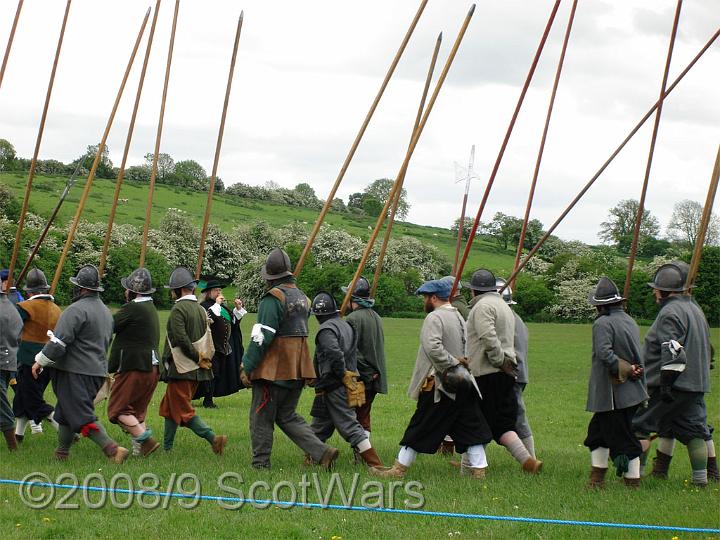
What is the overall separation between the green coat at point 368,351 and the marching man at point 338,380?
716 millimetres

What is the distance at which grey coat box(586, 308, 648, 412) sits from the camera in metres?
10.2

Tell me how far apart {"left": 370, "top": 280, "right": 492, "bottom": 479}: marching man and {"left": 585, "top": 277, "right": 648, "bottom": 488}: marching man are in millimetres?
1171

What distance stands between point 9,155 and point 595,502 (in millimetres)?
89418

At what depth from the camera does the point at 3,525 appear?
26.7ft

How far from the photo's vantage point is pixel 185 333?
11.9 meters

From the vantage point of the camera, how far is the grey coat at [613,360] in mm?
10234

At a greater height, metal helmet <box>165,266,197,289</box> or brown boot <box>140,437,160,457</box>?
metal helmet <box>165,266,197,289</box>

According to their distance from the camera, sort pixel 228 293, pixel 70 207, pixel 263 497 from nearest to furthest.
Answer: pixel 263 497, pixel 228 293, pixel 70 207

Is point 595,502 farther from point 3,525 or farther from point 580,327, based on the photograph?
point 580,327

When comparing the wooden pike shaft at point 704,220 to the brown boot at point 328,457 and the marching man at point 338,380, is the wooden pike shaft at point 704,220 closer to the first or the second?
the marching man at point 338,380

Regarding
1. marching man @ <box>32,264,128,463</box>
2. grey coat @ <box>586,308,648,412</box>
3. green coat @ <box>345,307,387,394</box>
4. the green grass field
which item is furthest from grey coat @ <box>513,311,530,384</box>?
marching man @ <box>32,264,128,463</box>

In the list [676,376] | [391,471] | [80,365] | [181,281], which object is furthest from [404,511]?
[181,281]

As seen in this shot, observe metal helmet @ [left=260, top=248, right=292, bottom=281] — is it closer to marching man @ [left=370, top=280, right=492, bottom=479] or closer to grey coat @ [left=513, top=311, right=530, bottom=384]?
marching man @ [left=370, top=280, right=492, bottom=479]

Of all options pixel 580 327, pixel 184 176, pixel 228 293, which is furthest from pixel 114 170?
pixel 580 327
